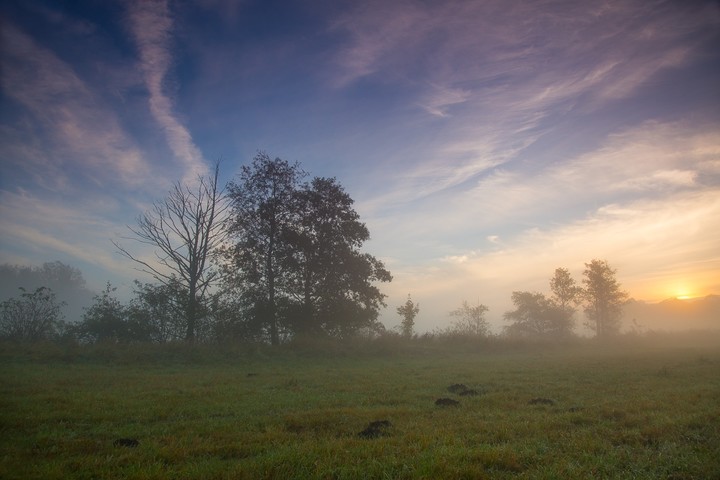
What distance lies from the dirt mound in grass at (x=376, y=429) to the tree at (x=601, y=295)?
64803 millimetres

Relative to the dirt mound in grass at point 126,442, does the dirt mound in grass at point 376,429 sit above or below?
below

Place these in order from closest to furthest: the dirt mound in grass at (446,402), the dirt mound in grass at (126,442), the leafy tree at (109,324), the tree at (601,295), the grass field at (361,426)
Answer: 1. the grass field at (361,426)
2. the dirt mound in grass at (126,442)
3. the dirt mound in grass at (446,402)
4. the leafy tree at (109,324)
5. the tree at (601,295)

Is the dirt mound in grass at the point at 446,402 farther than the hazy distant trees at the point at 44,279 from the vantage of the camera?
No

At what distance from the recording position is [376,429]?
7125mm

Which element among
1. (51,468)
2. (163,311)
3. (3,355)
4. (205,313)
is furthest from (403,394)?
(163,311)

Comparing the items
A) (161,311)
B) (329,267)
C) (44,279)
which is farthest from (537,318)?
(44,279)

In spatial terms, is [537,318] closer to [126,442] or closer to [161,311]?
[161,311]

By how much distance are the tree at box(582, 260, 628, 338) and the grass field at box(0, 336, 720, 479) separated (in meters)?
51.8

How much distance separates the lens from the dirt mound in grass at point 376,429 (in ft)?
22.6

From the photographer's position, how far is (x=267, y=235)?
3186cm

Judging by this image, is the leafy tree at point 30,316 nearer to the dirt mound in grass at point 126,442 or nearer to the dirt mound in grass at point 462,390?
the dirt mound in grass at point 126,442

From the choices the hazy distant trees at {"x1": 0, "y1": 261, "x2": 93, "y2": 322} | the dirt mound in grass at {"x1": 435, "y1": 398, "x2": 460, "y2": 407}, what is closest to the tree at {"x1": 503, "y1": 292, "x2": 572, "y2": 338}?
the dirt mound in grass at {"x1": 435, "y1": 398, "x2": 460, "y2": 407}

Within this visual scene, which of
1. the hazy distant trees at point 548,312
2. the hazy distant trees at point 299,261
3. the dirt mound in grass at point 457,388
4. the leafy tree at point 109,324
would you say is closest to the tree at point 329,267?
the hazy distant trees at point 299,261

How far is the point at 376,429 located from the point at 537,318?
69.0 metres
